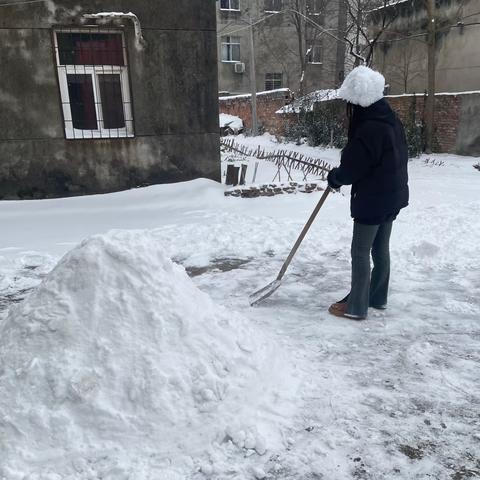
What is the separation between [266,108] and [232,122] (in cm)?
222

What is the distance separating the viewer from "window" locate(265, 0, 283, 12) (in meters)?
31.9

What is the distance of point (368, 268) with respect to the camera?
3393 millimetres

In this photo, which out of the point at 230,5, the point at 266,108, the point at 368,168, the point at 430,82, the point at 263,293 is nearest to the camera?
the point at 368,168

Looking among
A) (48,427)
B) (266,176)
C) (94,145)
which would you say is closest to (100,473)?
(48,427)

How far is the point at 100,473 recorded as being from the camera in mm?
2012

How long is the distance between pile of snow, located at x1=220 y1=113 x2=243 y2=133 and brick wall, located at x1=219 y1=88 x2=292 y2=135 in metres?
0.34

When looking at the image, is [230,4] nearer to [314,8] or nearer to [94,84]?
[314,8]

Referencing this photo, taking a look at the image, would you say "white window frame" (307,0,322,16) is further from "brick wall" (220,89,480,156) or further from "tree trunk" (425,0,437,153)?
"tree trunk" (425,0,437,153)

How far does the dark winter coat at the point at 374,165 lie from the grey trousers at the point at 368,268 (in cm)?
13

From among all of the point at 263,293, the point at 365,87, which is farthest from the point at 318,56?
the point at 365,87

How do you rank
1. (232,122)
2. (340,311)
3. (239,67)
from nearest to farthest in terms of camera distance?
(340,311), (232,122), (239,67)

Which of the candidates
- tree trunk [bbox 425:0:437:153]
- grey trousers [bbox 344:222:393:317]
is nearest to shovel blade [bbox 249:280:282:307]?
grey trousers [bbox 344:222:393:317]

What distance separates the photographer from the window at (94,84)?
7.54 meters

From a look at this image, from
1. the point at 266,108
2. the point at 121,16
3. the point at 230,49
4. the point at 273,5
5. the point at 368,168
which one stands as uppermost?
the point at 273,5
